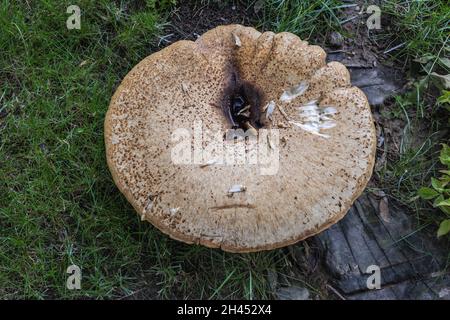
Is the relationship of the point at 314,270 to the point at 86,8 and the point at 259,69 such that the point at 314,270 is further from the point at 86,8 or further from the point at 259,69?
the point at 86,8

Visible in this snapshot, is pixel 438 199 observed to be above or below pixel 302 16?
below

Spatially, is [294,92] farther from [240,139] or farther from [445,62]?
[445,62]

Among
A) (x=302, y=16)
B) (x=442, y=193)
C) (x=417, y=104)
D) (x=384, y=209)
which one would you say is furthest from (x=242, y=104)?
(x=442, y=193)

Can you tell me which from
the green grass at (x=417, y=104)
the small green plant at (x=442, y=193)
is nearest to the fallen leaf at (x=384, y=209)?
the green grass at (x=417, y=104)

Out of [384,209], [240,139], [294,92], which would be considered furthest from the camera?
[384,209]


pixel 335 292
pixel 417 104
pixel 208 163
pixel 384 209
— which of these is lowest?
pixel 335 292

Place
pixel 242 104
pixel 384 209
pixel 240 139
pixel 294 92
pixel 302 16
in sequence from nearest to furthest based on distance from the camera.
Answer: pixel 240 139, pixel 294 92, pixel 242 104, pixel 384 209, pixel 302 16

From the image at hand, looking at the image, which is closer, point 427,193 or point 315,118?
point 315,118
